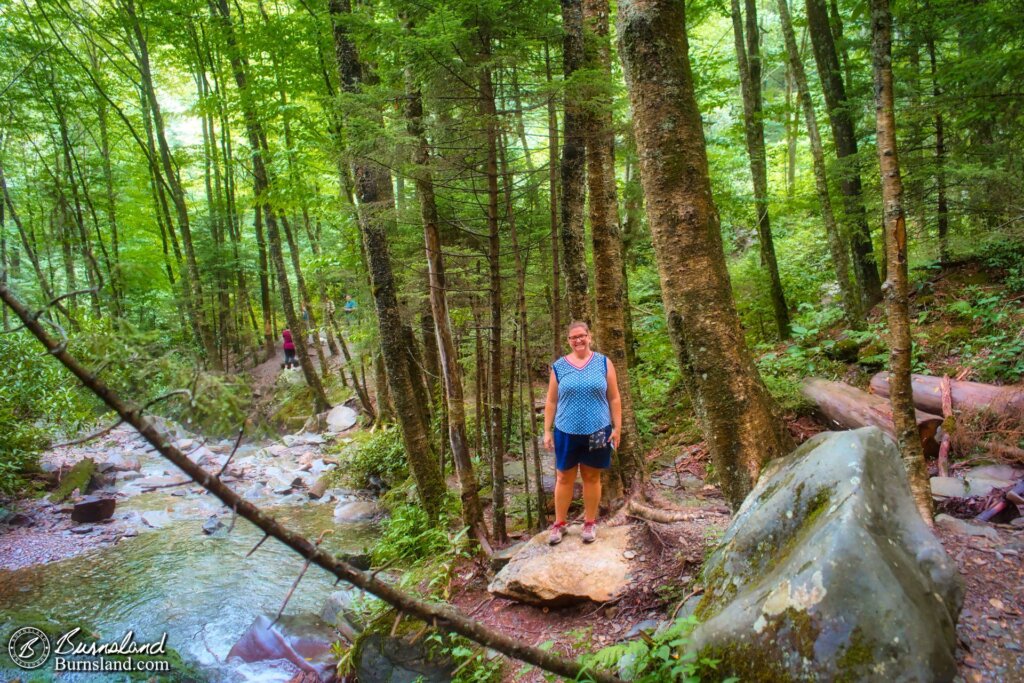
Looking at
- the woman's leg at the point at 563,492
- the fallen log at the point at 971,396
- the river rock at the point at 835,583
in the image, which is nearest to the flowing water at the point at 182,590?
the woman's leg at the point at 563,492

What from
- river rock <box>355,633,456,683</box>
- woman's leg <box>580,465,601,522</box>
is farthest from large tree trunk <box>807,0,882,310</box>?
river rock <box>355,633,456,683</box>

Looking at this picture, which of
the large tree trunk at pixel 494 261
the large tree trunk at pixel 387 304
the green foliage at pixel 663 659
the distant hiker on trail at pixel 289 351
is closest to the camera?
the green foliage at pixel 663 659

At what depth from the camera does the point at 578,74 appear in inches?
174

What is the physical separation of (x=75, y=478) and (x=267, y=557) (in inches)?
220

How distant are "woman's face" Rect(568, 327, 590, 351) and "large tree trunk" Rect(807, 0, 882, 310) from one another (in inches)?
306

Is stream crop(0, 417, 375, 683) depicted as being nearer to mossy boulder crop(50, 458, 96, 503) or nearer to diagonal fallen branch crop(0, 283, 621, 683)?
mossy boulder crop(50, 458, 96, 503)

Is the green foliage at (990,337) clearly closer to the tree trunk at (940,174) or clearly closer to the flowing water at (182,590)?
the tree trunk at (940,174)

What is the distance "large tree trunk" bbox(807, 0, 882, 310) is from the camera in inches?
399

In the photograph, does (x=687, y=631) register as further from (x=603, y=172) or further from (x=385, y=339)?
(x=385, y=339)

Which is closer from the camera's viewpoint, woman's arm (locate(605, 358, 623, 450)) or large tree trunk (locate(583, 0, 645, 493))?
woman's arm (locate(605, 358, 623, 450))

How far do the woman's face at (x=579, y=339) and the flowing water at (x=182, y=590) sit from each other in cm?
424

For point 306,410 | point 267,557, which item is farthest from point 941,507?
point 306,410

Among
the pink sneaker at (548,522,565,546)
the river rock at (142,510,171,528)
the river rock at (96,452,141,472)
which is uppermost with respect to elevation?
the pink sneaker at (548,522,565,546)

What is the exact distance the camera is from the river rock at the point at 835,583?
2.30m
